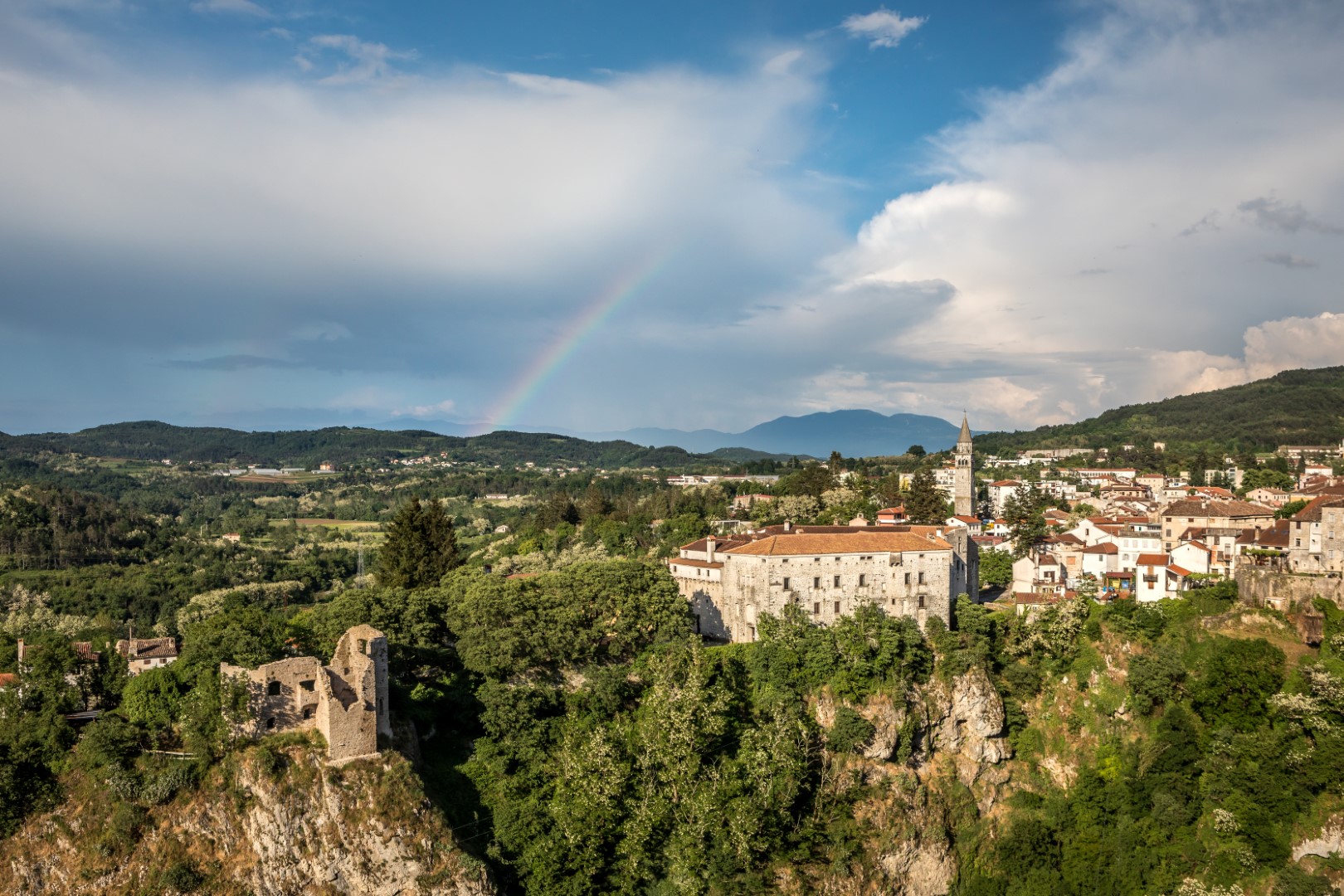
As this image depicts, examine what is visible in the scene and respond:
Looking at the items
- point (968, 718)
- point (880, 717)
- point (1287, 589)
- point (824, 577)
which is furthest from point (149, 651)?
point (1287, 589)

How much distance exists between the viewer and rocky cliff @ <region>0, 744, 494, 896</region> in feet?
107

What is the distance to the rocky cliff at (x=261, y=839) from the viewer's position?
32.6m

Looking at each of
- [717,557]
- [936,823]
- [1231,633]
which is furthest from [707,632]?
[1231,633]

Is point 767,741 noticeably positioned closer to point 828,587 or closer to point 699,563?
point 828,587

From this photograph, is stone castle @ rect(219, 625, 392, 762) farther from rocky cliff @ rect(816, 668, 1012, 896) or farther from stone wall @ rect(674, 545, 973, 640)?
rocky cliff @ rect(816, 668, 1012, 896)

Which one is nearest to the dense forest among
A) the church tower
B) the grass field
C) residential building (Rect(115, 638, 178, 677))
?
residential building (Rect(115, 638, 178, 677))

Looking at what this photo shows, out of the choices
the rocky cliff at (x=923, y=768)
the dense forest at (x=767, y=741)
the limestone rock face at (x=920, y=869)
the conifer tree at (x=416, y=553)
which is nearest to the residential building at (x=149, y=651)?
the dense forest at (x=767, y=741)

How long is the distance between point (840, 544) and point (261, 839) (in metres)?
34.0

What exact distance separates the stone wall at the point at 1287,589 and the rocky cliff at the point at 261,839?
4432 cm

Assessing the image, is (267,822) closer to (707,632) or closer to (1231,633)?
(707,632)

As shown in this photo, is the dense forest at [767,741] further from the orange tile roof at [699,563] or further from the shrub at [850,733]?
the orange tile roof at [699,563]

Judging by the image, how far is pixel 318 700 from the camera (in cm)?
3697

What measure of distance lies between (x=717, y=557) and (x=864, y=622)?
10273 mm

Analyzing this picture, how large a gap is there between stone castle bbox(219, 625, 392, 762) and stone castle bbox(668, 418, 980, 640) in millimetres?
21806
